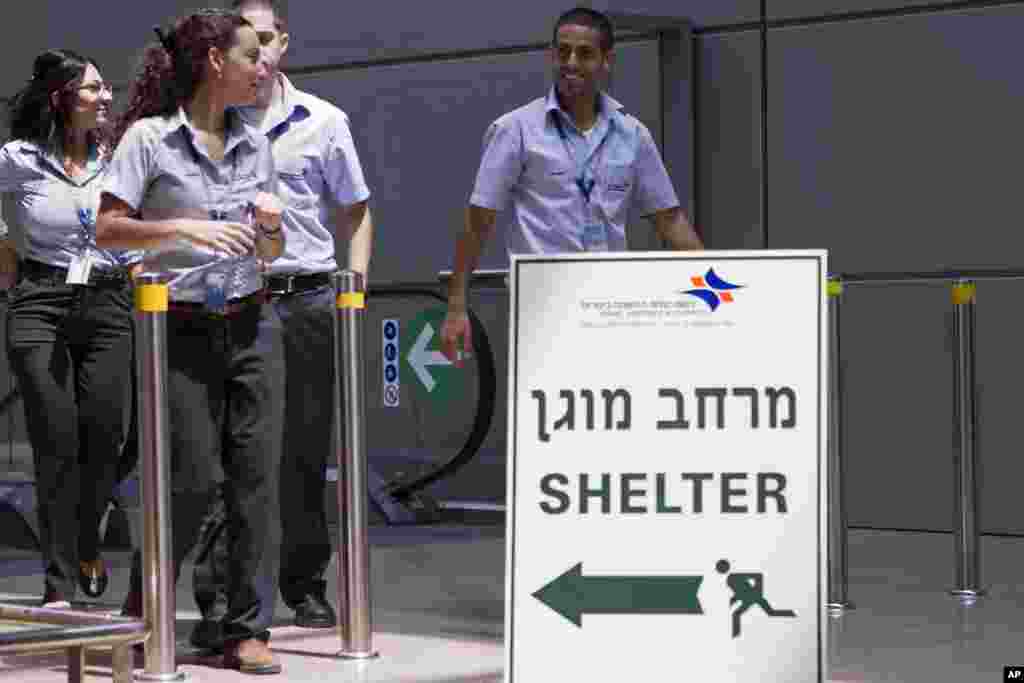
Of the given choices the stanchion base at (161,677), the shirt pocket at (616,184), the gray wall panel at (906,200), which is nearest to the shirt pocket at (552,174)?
the shirt pocket at (616,184)

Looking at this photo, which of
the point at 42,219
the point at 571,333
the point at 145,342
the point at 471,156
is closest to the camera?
the point at 571,333

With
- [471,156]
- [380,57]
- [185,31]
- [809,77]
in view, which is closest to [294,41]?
[380,57]

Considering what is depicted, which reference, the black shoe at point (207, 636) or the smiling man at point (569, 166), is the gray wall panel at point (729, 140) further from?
the black shoe at point (207, 636)

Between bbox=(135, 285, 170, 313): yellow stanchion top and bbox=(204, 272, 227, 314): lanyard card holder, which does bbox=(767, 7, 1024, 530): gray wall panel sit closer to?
bbox=(204, 272, 227, 314): lanyard card holder

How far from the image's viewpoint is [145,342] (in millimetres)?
5848

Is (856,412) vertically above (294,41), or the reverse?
(294,41)

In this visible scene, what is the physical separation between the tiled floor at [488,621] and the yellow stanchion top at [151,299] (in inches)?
41.4

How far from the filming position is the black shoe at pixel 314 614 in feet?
22.9

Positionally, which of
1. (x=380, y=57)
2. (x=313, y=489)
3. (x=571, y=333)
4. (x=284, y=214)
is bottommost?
(x=313, y=489)

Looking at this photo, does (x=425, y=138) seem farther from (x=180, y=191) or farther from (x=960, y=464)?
(x=180, y=191)

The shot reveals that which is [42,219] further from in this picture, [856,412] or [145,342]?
[856,412]

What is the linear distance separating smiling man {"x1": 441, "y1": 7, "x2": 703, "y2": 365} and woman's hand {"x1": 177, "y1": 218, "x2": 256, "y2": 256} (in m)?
1.04

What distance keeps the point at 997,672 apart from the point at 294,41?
6.76 m

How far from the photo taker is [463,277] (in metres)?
6.93
